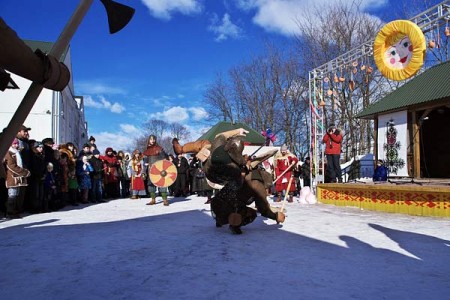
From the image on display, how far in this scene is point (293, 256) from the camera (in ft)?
12.1

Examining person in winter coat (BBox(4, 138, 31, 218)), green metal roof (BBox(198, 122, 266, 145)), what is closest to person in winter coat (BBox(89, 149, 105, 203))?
person in winter coat (BBox(4, 138, 31, 218))

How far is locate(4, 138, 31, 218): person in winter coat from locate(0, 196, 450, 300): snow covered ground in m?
0.83

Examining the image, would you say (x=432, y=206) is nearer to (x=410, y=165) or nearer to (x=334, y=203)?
(x=334, y=203)

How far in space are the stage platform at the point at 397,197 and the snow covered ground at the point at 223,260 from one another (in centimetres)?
88

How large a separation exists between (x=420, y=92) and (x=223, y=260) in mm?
13450

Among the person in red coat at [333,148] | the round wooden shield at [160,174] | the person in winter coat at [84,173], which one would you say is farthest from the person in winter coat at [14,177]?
the person in red coat at [333,148]

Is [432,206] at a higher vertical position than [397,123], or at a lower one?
lower

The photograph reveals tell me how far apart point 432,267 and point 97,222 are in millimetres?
5016

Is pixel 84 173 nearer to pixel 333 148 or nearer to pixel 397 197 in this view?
pixel 333 148

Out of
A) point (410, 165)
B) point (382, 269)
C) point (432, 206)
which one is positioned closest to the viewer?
point (382, 269)

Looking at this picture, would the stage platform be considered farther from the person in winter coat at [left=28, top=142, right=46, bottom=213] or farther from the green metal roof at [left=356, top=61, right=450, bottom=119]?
the person in winter coat at [left=28, top=142, right=46, bottom=213]

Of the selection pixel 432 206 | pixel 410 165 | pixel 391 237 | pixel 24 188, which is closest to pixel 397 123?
pixel 410 165

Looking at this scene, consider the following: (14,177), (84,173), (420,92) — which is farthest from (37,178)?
(420,92)

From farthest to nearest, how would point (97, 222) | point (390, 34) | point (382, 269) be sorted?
point (390, 34) → point (97, 222) → point (382, 269)
